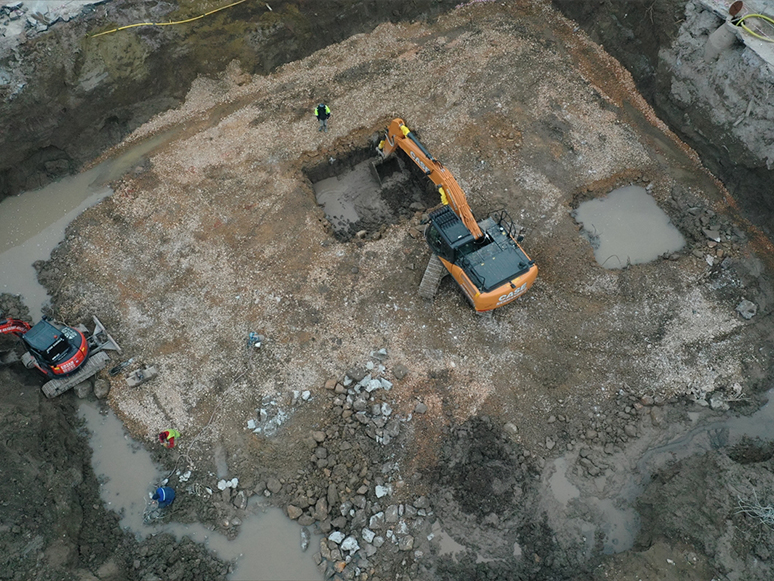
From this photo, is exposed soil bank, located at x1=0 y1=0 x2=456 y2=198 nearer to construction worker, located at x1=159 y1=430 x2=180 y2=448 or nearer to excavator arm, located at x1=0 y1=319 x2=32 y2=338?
excavator arm, located at x1=0 y1=319 x2=32 y2=338

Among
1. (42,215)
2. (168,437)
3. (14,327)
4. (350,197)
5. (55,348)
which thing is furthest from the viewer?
(350,197)

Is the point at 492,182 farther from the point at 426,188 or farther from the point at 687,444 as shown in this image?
the point at 687,444

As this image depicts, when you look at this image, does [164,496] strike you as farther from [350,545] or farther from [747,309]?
[747,309]

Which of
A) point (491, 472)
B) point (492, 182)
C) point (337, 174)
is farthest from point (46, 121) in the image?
point (491, 472)

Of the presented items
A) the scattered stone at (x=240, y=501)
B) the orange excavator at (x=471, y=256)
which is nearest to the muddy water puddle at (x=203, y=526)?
the scattered stone at (x=240, y=501)

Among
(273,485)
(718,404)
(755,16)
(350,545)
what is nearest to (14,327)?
(273,485)

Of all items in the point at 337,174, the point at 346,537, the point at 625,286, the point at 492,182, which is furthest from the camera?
the point at 337,174

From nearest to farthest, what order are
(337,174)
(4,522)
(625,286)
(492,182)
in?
1. (4,522)
2. (625,286)
3. (492,182)
4. (337,174)
